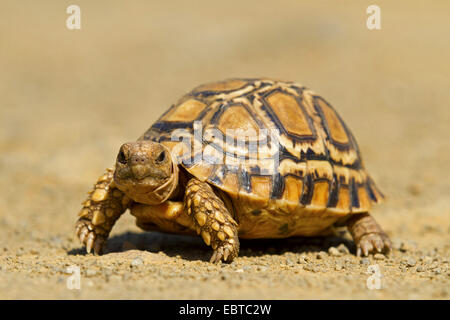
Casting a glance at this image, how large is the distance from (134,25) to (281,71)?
386 inches

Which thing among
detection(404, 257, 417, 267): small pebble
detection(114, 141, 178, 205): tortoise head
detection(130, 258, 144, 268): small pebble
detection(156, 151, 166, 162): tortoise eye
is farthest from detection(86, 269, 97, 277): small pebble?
detection(404, 257, 417, 267): small pebble

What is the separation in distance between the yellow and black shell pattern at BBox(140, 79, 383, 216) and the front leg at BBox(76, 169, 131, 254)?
0.62m

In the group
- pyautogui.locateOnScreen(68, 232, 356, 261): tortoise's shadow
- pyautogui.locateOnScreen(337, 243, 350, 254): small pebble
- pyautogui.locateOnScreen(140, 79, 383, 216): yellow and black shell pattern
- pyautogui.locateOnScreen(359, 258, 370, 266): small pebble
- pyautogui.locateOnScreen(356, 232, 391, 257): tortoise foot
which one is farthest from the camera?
pyautogui.locateOnScreen(337, 243, 350, 254): small pebble

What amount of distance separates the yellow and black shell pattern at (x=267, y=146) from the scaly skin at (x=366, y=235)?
0.18 meters

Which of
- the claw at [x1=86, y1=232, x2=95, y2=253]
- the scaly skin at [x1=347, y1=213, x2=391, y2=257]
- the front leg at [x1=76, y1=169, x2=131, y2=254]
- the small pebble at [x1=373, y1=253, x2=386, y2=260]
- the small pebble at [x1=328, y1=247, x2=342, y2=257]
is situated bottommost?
the small pebble at [x1=373, y1=253, x2=386, y2=260]

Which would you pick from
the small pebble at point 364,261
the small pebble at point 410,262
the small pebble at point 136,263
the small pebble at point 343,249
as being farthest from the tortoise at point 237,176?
the small pebble at point 136,263

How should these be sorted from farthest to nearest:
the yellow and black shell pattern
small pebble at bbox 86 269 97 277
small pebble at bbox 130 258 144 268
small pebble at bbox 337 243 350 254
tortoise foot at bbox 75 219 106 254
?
small pebble at bbox 337 243 350 254
tortoise foot at bbox 75 219 106 254
the yellow and black shell pattern
small pebble at bbox 130 258 144 268
small pebble at bbox 86 269 97 277

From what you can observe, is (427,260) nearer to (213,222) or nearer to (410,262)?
(410,262)

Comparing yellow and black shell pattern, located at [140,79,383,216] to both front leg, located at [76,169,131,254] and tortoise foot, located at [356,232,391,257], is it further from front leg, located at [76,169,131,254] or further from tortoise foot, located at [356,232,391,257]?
front leg, located at [76,169,131,254]

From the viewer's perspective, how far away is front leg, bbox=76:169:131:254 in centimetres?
484

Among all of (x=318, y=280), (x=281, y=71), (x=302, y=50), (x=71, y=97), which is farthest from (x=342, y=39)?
(x=318, y=280)

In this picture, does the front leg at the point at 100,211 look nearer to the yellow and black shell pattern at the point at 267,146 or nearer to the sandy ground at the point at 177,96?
the sandy ground at the point at 177,96

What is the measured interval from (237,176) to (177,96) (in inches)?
477

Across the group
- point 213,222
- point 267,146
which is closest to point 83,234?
point 213,222
